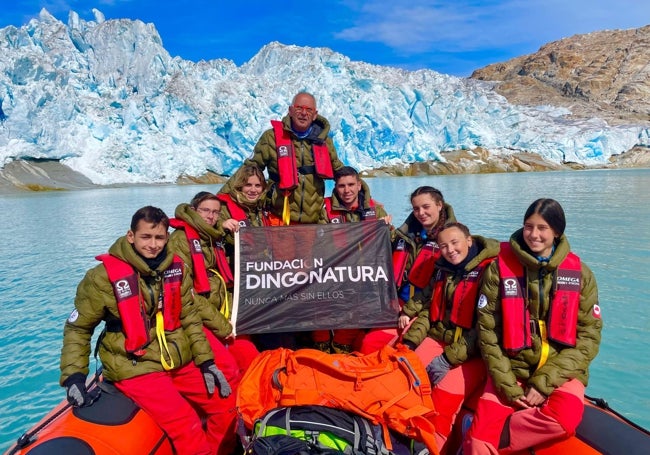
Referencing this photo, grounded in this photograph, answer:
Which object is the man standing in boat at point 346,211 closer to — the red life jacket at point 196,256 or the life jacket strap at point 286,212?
the life jacket strap at point 286,212

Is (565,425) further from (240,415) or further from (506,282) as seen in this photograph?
(240,415)

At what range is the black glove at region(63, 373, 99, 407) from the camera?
257cm

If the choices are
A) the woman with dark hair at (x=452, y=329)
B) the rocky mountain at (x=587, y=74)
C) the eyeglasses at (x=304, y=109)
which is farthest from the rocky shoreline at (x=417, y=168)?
the woman with dark hair at (x=452, y=329)

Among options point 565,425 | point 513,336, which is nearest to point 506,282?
point 513,336

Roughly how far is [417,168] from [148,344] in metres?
65.9

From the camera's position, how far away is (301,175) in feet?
14.2

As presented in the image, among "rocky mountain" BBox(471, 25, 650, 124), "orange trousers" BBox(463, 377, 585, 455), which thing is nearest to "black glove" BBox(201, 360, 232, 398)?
"orange trousers" BBox(463, 377, 585, 455)

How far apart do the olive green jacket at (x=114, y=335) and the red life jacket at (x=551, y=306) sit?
1.97 m

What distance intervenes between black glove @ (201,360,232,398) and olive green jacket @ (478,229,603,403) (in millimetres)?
1717

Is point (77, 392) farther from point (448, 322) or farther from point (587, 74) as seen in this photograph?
point (587, 74)

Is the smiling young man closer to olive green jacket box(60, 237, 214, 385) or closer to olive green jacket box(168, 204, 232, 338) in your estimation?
olive green jacket box(168, 204, 232, 338)

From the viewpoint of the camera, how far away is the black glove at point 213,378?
2941 mm

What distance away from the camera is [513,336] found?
264cm

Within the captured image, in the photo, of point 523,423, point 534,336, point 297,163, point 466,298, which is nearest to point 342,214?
point 297,163
